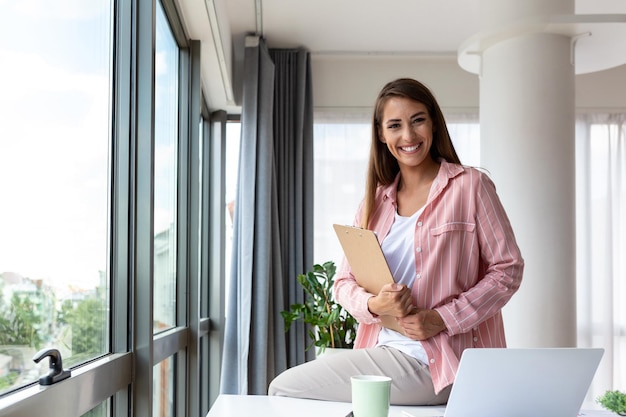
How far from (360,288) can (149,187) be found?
651 millimetres

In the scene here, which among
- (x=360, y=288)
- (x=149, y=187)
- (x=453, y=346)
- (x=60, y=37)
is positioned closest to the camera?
(x=60, y=37)

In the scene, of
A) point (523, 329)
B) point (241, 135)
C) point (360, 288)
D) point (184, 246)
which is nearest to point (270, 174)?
point (241, 135)

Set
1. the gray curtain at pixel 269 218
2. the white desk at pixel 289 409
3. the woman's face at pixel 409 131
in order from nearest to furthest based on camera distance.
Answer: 1. the white desk at pixel 289 409
2. the woman's face at pixel 409 131
3. the gray curtain at pixel 269 218

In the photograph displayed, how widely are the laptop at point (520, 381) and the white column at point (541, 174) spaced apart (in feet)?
7.27

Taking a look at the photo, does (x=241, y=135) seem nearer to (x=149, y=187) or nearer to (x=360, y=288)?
(x=149, y=187)

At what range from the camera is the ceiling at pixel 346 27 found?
3.96 meters

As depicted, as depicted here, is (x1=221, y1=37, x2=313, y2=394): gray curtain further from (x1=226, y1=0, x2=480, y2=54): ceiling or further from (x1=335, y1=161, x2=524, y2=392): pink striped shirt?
(x1=335, y1=161, x2=524, y2=392): pink striped shirt

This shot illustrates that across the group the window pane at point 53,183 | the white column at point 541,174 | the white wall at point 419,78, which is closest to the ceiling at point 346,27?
the white wall at point 419,78

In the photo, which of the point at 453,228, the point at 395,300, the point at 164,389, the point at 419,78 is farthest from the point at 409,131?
the point at 419,78

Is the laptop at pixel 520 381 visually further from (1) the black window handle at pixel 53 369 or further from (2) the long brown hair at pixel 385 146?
(2) the long brown hair at pixel 385 146

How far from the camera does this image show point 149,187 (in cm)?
194

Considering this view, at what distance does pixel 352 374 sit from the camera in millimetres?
1479

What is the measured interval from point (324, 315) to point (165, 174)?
5.48ft

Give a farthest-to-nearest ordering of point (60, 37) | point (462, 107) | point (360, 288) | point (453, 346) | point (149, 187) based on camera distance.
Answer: point (462, 107), point (149, 187), point (360, 288), point (453, 346), point (60, 37)
